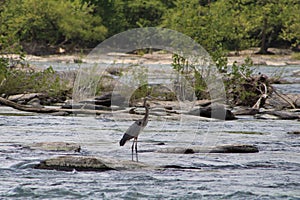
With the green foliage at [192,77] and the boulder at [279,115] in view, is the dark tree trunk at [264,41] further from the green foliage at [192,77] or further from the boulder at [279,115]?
the boulder at [279,115]

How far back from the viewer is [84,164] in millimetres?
9805

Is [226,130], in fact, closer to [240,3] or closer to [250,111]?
[250,111]

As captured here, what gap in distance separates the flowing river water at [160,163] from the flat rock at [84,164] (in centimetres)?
17

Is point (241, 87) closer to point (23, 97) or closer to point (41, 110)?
point (41, 110)

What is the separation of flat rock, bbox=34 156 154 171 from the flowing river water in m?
0.17

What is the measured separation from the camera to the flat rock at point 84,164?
9.80 metres

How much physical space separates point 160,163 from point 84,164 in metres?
1.18

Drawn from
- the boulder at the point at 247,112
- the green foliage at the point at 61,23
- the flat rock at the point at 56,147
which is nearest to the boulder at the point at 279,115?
the boulder at the point at 247,112

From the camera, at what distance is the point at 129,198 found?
8430 millimetres

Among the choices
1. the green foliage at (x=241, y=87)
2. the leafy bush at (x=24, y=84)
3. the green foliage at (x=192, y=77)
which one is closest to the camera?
the green foliage at (x=241, y=87)

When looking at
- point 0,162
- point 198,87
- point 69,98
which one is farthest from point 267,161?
point 69,98

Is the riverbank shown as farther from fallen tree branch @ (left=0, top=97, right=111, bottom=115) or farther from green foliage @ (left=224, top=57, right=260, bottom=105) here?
fallen tree branch @ (left=0, top=97, right=111, bottom=115)

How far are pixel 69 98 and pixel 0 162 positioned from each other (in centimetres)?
1097

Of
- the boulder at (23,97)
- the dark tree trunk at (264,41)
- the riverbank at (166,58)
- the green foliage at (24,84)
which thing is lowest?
the boulder at (23,97)
